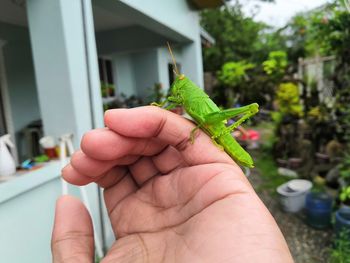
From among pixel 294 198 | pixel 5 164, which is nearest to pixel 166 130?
pixel 5 164

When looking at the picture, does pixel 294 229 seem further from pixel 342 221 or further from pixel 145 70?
pixel 145 70

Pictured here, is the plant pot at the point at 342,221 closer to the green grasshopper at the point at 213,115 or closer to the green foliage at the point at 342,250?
the green foliage at the point at 342,250

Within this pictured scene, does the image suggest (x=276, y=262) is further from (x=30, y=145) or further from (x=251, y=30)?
(x=251, y=30)

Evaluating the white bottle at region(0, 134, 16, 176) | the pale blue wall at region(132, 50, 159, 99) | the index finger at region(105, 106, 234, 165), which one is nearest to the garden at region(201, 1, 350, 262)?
the index finger at region(105, 106, 234, 165)

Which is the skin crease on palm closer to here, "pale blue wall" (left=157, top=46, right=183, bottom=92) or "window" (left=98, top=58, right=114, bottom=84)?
"window" (left=98, top=58, right=114, bottom=84)

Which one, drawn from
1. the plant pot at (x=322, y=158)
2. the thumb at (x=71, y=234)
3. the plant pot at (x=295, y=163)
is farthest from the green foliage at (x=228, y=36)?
the thumb at (x=71, y=234)

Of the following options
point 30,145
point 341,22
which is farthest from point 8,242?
point 341,22
